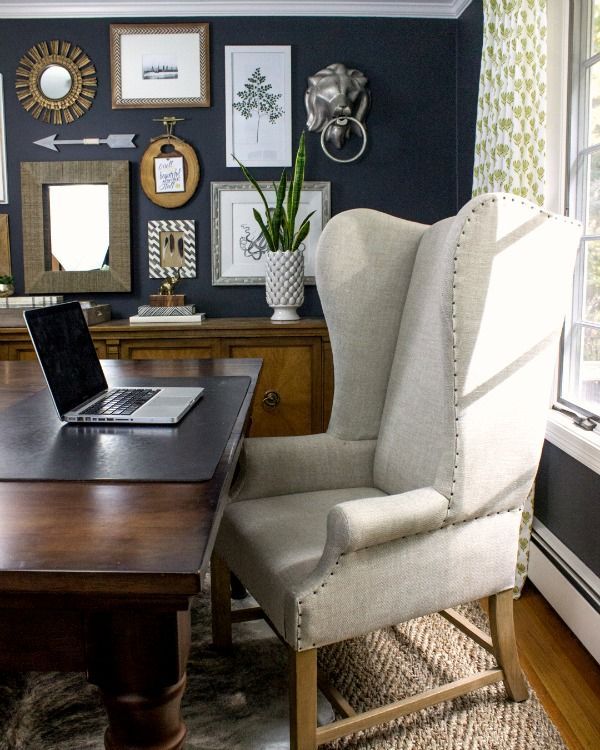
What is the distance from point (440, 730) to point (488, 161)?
192 centimetres

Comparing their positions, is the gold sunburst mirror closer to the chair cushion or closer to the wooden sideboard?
the wooden sideboard

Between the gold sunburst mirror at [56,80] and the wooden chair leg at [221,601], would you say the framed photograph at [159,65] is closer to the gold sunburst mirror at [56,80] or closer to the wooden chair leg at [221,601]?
the gold sunburst mirror at [56,80]

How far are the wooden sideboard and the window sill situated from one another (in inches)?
45.2

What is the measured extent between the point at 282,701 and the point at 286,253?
210cm

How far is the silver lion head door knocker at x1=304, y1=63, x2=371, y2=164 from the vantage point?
11.5ft

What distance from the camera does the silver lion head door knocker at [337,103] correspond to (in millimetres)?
3510

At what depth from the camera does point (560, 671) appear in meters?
1.97

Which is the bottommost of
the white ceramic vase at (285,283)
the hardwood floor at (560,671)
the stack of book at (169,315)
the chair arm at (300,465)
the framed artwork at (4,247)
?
the hardwood floor at (560,671)

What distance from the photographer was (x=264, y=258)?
3699mm

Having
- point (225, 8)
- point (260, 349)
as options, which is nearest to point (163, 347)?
point (260, 349)

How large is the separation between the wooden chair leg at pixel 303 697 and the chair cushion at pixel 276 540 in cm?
8

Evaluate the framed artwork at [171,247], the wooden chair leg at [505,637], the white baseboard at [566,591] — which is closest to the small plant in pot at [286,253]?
the framed artwork at [171,247]

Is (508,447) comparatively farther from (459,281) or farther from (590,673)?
(590,673)

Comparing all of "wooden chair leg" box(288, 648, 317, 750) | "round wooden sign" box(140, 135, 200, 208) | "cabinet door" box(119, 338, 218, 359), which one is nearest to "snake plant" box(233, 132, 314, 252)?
"round wooden sign" box(140, 135, 200, 208)
